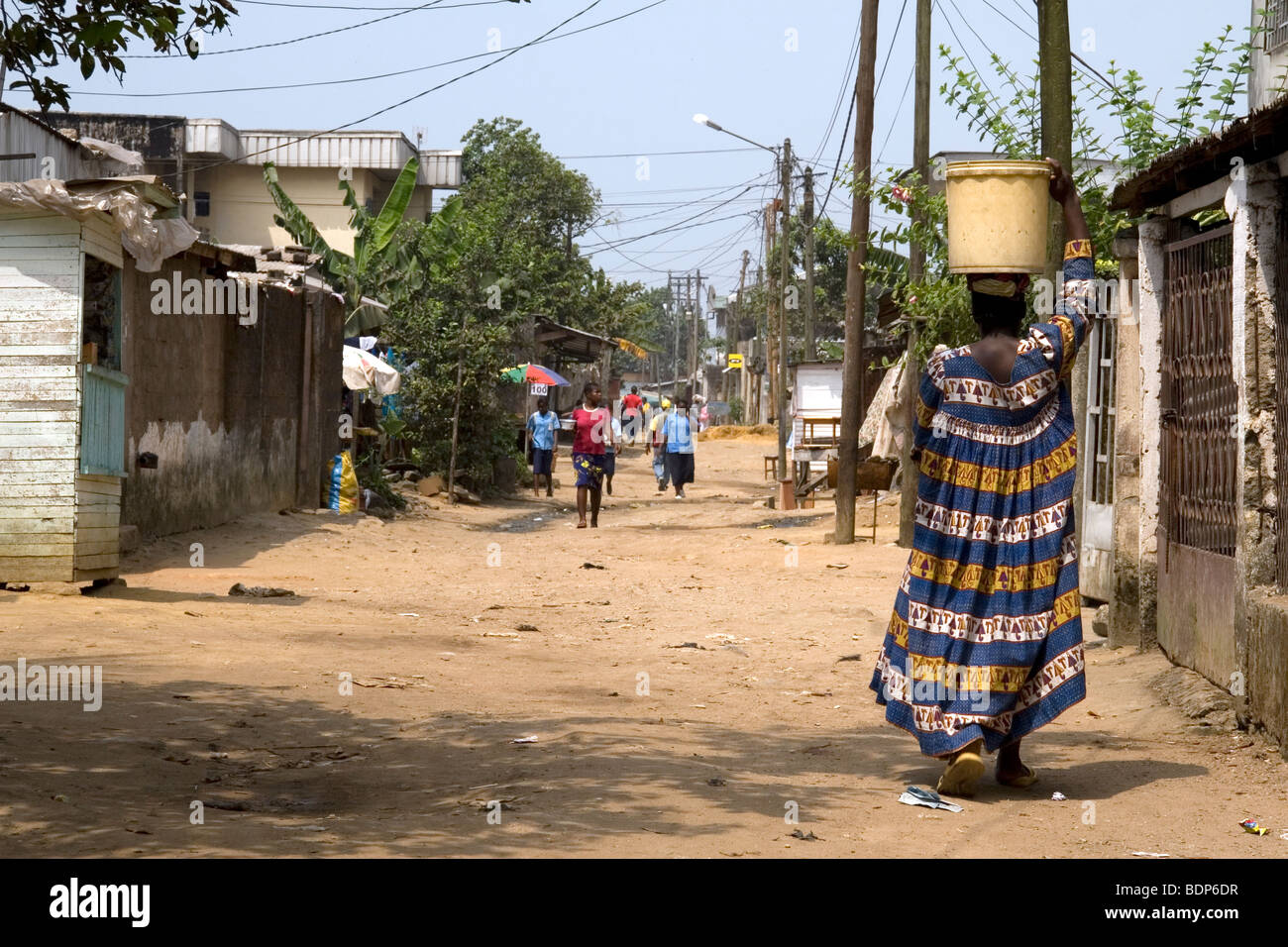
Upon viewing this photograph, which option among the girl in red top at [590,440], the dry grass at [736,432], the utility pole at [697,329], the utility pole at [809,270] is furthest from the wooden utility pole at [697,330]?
the girl in red top at [590,440]

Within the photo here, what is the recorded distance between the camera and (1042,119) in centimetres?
862

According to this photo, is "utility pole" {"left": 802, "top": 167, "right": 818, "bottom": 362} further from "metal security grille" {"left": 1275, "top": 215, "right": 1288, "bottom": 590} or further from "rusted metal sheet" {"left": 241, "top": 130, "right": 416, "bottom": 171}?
"metal security grille" {"left": 1275, "top": 215, "right": 1288, "bottom": 590}

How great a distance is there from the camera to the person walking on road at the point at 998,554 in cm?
544

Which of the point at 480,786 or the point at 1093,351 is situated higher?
the point at 1093,351

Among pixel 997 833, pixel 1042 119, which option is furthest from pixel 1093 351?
pixel 997 833

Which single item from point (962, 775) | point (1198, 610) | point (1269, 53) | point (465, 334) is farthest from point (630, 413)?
point (962, 775)

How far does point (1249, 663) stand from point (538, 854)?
3630 millimetres

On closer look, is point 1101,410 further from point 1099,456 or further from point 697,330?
point 697,330

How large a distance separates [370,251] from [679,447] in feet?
23.5

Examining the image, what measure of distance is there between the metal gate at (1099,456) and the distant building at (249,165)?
2706 centimetres

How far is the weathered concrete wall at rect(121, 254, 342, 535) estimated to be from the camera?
1338 centimetres

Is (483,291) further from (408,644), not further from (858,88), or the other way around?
(408,644)

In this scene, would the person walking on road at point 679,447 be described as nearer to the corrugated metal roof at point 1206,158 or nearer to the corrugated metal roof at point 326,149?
the corrugated metal roof at point 326,149

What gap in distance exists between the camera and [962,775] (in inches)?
210
